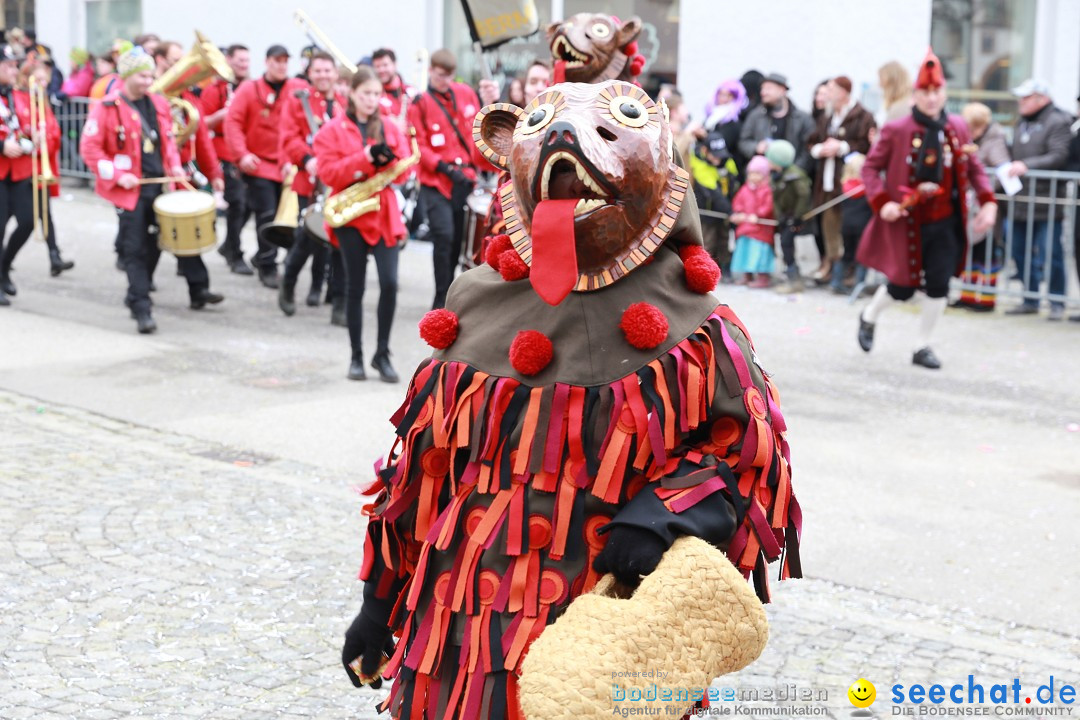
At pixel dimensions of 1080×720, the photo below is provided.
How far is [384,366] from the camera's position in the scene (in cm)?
900

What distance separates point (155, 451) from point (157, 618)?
2343mm

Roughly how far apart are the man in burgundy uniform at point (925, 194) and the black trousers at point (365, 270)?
3.23 meters

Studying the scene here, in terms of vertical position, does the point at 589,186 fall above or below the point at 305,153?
above

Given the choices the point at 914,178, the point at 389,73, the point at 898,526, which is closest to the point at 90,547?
the point at 898,526

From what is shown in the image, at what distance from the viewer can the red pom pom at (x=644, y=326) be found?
262 cm

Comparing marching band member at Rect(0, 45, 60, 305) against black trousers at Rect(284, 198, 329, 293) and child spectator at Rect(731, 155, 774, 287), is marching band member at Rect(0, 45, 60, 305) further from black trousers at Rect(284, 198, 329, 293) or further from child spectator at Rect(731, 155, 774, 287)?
child spectator at Rect(731, 155, 774, 287)

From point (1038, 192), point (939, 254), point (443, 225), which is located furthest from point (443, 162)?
point (1038, 192)

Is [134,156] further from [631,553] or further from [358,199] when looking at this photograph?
[631,553]

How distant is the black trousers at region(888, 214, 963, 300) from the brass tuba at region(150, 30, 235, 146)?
595 cm

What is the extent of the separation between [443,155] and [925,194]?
3622mm

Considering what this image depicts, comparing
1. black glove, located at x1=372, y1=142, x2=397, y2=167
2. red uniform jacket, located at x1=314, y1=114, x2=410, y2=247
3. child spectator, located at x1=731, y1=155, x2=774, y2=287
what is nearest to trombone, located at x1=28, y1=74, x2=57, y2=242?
red uniform jacket, located at x1=314, y1=114, x2=410, y2=247

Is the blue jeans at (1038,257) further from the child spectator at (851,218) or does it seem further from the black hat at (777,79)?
the black hat at (777,79)

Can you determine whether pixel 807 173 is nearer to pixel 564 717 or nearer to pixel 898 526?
pixel 898 526

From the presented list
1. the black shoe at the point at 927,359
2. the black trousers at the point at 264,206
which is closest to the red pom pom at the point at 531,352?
the black shoe at the point at 927,359
